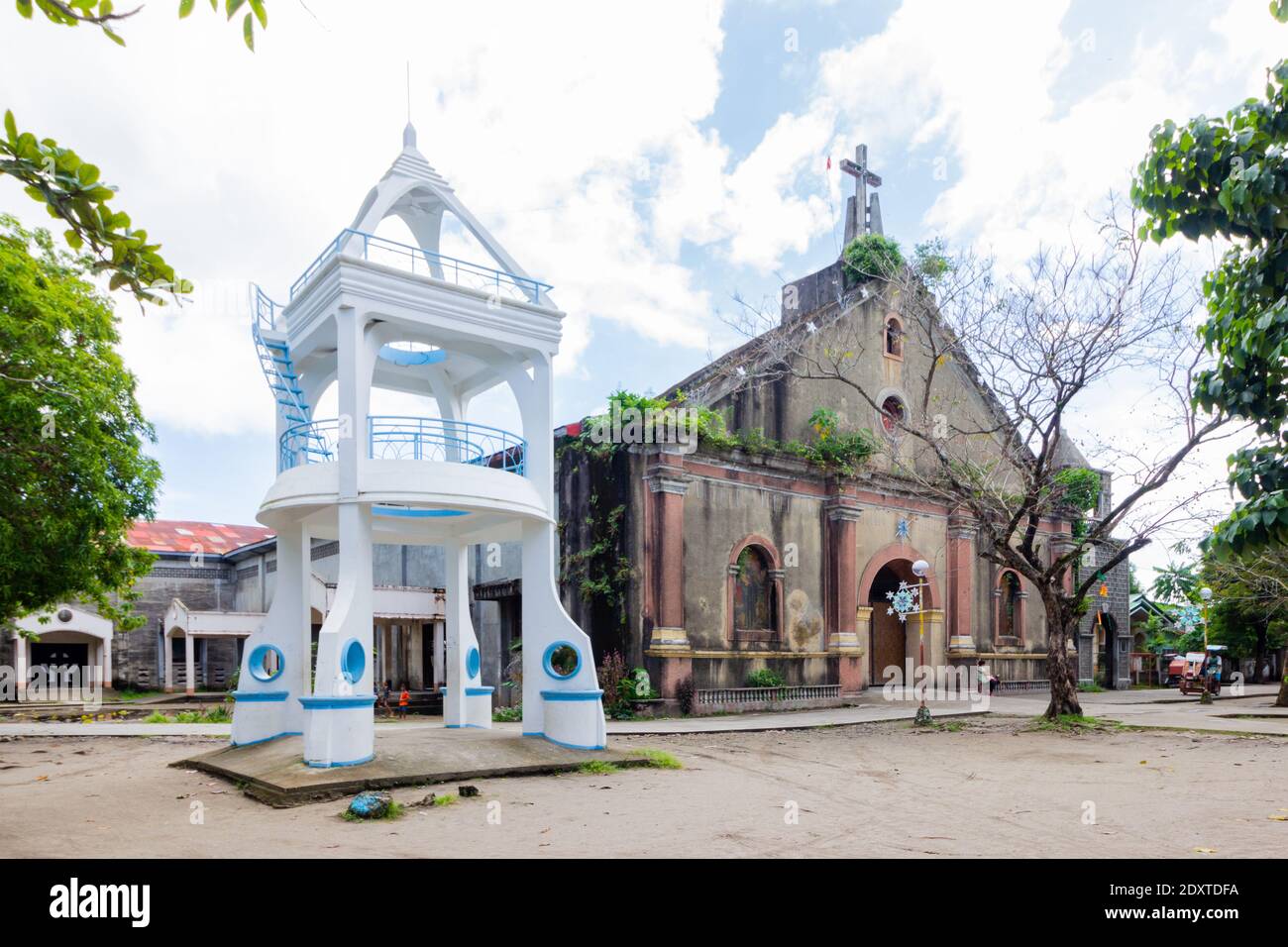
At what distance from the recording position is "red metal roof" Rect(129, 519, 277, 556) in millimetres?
31984

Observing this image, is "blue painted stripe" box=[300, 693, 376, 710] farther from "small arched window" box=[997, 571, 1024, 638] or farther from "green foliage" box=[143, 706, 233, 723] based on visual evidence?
"small arched window" box=[997, 571, 1024, 638]

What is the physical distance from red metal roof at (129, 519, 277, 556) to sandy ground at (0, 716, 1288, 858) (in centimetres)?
1850

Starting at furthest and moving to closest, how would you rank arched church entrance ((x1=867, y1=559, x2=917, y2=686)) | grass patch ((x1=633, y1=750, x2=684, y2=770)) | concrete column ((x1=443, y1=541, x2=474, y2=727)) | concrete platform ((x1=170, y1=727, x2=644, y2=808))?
arched church entrance ((x1=867, y1=559, x2=917, y2=686)), concrete column ((x1=443, y1=541, x2=474, y2=727)), grass patch ((x1=633, y1=750, x2=684, y2=770)), concrete platform ((x1=170, y1=727, x2=644, y2=808))

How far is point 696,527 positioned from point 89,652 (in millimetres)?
20385

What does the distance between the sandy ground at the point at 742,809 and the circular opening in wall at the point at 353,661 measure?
57.4 inches

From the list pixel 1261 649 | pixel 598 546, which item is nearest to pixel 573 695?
pixel 598 546

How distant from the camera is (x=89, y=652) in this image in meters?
29.4

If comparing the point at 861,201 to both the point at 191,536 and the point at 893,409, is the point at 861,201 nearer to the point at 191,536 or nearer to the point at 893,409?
A: the point at 893,409

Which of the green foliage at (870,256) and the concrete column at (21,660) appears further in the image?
the concrete column at (21,660)

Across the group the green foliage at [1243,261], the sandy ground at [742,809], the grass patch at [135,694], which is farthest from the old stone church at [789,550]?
the grass patch at [135,694]

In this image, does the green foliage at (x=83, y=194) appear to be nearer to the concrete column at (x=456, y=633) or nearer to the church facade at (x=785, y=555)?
the concrete column at (x=456, y=633)

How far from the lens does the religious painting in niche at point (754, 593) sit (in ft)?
66.5

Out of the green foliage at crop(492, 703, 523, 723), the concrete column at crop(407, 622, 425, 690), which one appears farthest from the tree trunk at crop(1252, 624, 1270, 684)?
the concrete column at crop(407, 622, 425, 690)

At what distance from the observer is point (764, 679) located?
20.1m
